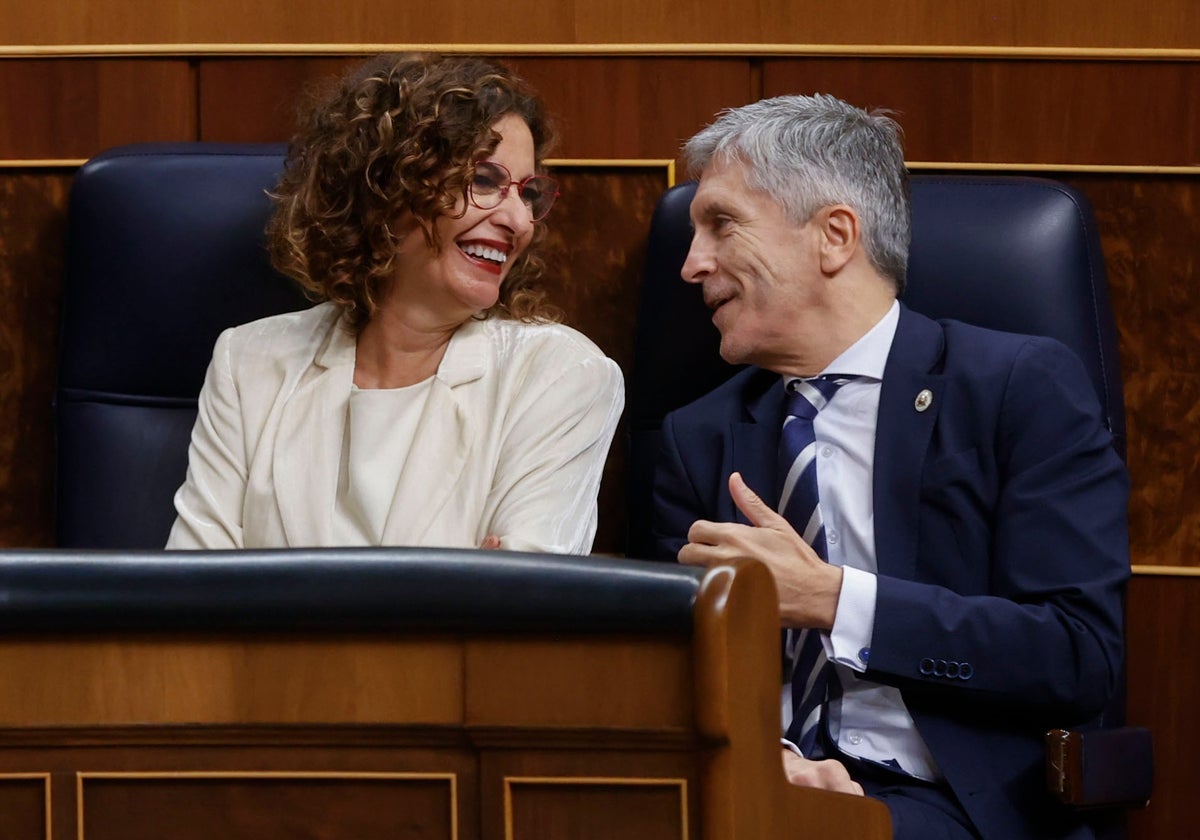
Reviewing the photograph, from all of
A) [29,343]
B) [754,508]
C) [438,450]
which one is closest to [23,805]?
[754,508]

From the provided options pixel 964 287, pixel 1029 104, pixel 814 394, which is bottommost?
pixel 814 394

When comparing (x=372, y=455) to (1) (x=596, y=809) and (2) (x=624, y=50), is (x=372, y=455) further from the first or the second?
(1) (x=596, y=809)

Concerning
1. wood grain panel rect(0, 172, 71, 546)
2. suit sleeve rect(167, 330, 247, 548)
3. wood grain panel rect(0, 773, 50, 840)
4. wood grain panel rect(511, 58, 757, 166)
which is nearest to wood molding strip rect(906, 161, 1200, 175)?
wood grain panel rect(511, 58, 757, 166)

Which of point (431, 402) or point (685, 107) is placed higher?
point (685, 107)

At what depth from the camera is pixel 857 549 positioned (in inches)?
59.9

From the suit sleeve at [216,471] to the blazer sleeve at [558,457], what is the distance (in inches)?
11.0

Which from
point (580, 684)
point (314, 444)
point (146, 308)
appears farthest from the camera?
point (146, 308)

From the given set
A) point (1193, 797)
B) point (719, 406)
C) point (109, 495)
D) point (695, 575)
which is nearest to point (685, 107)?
point (719, 406)

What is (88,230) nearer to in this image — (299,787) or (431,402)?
(431,402)

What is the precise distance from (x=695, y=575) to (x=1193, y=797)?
1281mm

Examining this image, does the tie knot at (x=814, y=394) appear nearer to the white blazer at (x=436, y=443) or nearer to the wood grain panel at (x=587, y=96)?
the white blazer at (x=436, y=443)

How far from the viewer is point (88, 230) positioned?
5.98ft

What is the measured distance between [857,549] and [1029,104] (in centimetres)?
69

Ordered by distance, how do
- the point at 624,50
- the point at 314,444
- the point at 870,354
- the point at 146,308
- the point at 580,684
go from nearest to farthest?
the point at 580,684 < the point at 870,354 < the point at 314,444 < the point at 146,308 < the point at 624,50
